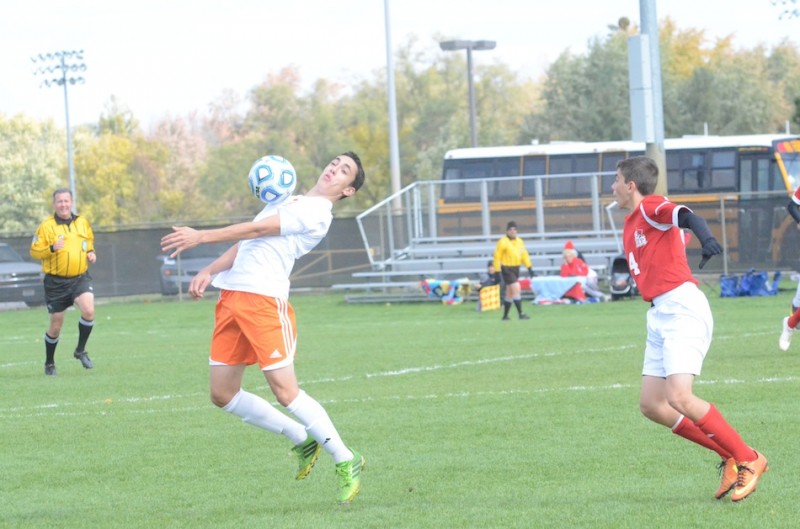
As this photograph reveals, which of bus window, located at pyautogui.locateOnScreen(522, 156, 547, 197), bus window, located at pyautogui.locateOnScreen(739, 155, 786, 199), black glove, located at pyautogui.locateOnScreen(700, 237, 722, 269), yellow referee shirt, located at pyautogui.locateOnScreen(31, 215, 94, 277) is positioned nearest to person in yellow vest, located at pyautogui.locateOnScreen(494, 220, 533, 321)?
yellow referee shirt, located at pyautogui.locateOnScreen(31, 215, 94, 277)

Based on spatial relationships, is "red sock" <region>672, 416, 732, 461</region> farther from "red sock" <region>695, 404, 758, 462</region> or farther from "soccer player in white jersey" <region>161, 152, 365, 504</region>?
"soccer player in white jersey" <region>161, 152, 365, 504</region>

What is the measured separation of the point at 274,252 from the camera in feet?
23.4

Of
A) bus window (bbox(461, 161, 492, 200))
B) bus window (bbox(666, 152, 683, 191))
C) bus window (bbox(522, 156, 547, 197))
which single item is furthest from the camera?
bus window (bbox(461, 161, 492, 200))

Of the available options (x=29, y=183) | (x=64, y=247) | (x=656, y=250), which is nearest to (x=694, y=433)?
(x=656, y=250)

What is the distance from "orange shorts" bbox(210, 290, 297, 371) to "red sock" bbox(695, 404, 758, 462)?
7.34 feet

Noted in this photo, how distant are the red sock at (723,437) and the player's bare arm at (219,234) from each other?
8.11 feet

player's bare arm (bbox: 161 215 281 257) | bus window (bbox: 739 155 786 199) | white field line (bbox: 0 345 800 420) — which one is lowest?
white field line (bbox: 0 345 800 420)

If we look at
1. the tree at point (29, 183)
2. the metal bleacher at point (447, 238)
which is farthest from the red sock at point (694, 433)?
the tree at point (29, 183)

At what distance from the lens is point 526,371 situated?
1316 centimetres

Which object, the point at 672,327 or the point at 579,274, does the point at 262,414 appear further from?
the point at 579,274

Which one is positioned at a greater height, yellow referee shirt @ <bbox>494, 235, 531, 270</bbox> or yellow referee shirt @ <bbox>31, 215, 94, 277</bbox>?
yellow referee shirt @ <bbox>31, 215, 94, 277</bbox>

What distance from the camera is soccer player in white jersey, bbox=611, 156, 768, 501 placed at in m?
6.62

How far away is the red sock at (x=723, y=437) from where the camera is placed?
21.8ft

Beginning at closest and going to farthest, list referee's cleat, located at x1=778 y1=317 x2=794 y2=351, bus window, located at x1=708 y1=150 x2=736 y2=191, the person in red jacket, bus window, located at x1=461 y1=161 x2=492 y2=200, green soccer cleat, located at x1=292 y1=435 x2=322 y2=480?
green soccer cleat, located at x1=292 y1=435 x2=322 y2=480 < referee's cleat, located at x1=778 y1=317 x2=794 y2=351 < the person in red jacket < bus window, located at x1=708 y1=150 x2=736 y2=191 < bus window, located at x1=461 y1=161 x2=492 y2=200
